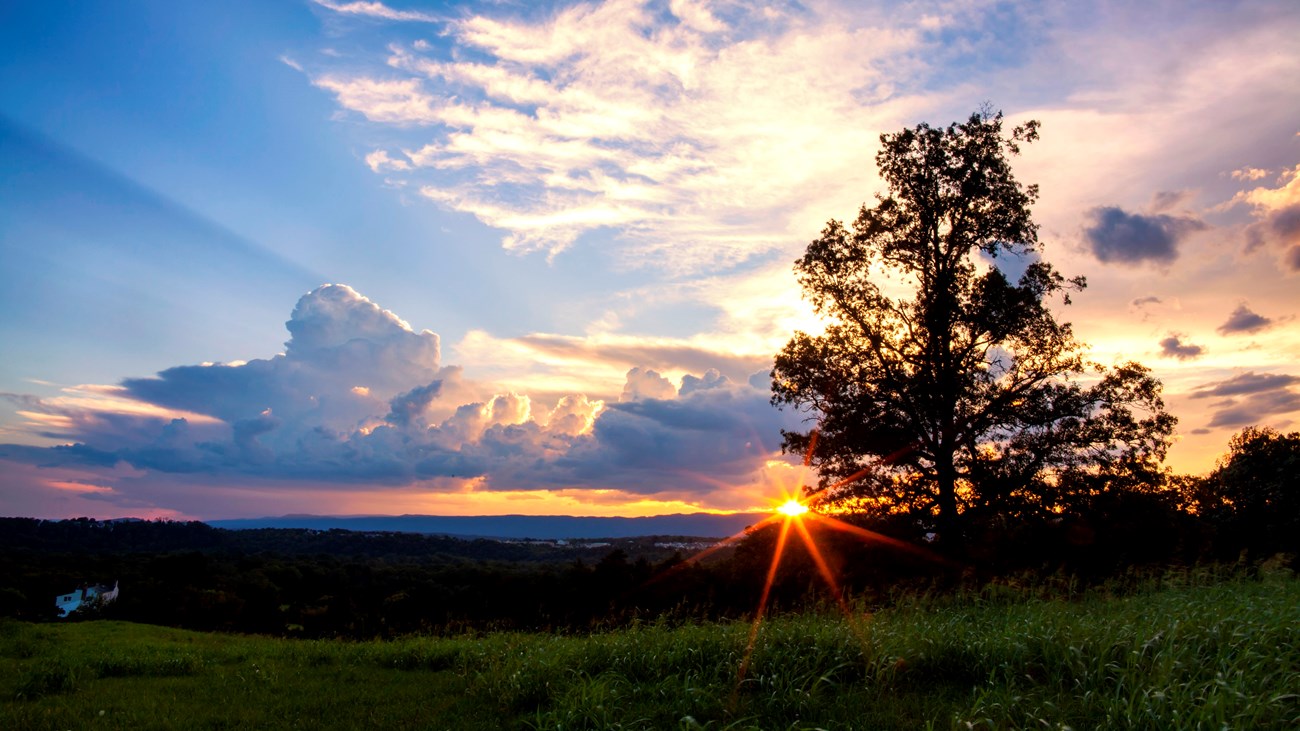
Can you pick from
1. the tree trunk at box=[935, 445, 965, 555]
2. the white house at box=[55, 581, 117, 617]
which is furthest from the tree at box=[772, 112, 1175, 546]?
the white house at box=[55, 581, 117, 617]

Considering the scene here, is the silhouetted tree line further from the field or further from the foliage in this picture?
the field

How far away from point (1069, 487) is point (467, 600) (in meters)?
22.5

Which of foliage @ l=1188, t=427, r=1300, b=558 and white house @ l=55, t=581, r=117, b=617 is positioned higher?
foliage @ l=1188, t=427, r=1300, b=558

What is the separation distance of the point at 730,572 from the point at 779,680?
18565mm

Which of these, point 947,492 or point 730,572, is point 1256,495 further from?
point 730,572

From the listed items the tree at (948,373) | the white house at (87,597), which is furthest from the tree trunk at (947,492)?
the white house at (87,597)

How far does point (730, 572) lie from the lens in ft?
84.0

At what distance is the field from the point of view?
20.3 ft

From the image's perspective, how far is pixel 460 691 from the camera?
9.65 metres

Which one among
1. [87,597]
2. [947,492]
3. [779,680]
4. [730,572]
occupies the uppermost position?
[947,492]

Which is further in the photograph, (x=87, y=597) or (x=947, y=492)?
(x=87, y=597)

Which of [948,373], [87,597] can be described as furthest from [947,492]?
[87,597]

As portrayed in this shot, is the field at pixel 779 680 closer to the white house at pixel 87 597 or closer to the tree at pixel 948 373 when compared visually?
the tree at pixel 948 373

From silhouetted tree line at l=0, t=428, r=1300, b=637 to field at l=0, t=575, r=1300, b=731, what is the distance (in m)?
3.15
